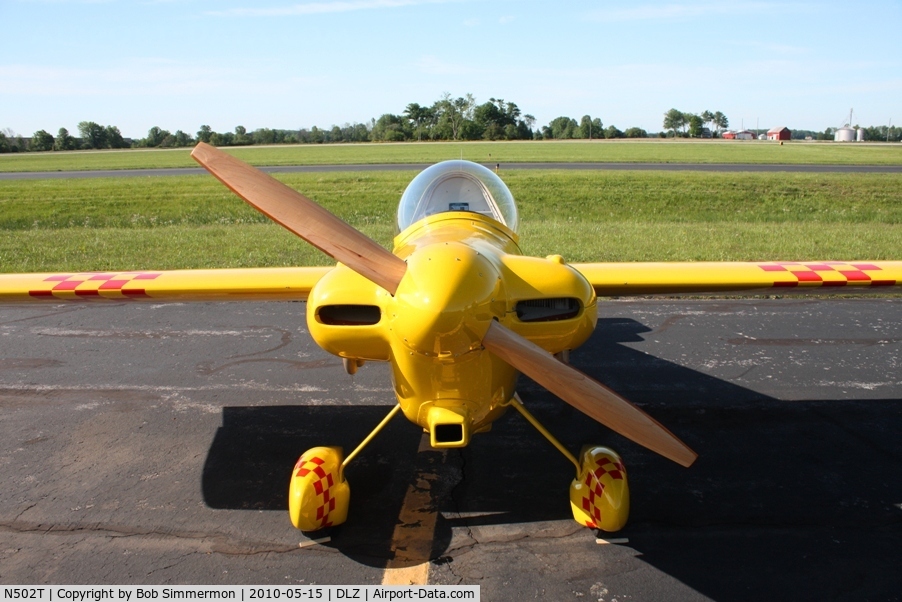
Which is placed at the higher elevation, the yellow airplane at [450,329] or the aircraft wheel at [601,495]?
the yellow airplane at [450,329]

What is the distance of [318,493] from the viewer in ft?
14.7

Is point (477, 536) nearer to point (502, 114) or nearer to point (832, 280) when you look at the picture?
point (832, 280)

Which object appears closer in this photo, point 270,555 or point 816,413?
point 270,555

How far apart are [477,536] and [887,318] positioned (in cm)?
789

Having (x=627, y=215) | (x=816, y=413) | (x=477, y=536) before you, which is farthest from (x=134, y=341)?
(x=627, y=215)

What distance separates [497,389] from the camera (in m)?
4.21

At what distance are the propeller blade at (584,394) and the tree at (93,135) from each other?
8732 centimetres

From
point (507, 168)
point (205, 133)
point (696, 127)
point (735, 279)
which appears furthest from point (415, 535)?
point (696, 127)

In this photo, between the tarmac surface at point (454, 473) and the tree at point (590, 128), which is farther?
the tree at point (590, 128)

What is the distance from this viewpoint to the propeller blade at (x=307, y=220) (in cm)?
386

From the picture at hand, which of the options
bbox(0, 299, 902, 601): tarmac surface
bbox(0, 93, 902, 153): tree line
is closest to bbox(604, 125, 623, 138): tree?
bbox(0, 93, 902, 153): tree line

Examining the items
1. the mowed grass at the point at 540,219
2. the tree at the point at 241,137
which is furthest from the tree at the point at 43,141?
the mowed grass at the point at 540,219

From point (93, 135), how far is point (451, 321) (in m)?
89.5

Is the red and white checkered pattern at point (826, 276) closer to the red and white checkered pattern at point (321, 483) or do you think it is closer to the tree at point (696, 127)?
the red and white checkered pattern at point (321, 483)
